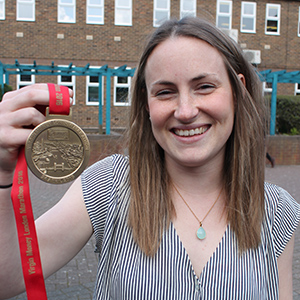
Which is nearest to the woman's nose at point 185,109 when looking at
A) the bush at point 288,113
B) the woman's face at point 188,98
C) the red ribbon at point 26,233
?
the woman's face at point 188,98

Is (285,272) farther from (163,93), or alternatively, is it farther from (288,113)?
(288,113)

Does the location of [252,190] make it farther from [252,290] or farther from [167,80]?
[167,80]

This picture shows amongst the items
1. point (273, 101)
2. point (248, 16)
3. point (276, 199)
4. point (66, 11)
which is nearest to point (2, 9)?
point (66, 11)

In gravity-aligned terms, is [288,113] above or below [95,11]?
below

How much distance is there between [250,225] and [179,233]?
0.29 metres

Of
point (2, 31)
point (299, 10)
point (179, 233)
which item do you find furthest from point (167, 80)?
point (299, 10)

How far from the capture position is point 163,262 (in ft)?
4.57

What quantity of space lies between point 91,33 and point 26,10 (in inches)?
138

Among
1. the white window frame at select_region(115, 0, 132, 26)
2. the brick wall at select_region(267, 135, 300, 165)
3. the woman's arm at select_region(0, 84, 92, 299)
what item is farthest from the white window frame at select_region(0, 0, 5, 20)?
the woman's arm at select_region(0, 84, 92, 299)

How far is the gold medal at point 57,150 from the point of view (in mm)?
1077

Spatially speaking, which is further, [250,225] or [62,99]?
[250,225]

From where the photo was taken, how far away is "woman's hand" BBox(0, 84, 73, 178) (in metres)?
1.07

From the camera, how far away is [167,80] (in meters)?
1.40

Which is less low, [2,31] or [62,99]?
[2,31]
